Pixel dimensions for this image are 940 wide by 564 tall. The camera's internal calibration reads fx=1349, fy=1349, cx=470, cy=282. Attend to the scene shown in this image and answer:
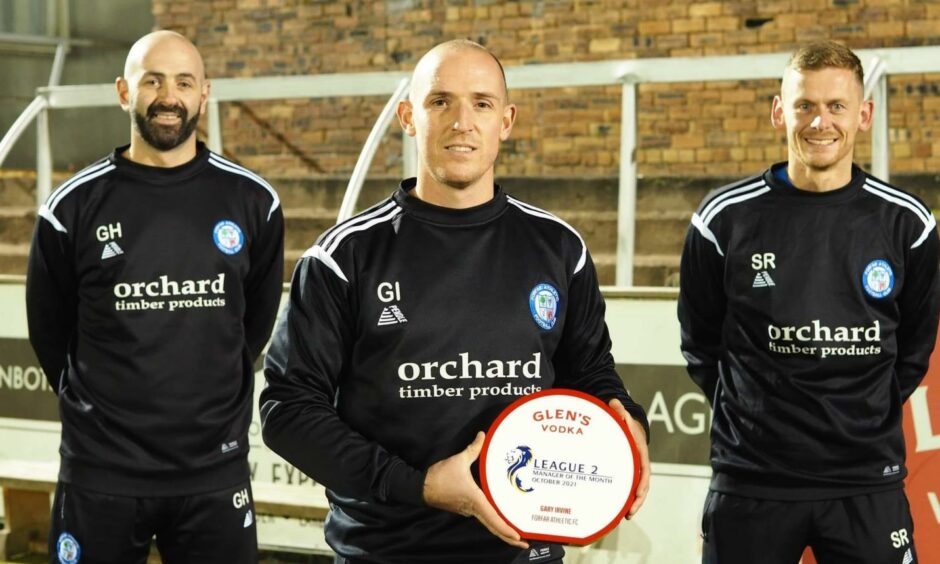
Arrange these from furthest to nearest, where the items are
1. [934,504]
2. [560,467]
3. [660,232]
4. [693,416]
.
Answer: [660,232] → [693,416] → [934,504] → [560,467]

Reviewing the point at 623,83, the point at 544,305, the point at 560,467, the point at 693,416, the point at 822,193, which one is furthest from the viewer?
the point at 623,83

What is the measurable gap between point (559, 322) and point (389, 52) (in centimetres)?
712

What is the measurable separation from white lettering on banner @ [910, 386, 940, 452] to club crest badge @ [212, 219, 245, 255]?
2280 millimetres

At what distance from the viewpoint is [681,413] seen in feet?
16.1

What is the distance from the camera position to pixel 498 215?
2.53 metres

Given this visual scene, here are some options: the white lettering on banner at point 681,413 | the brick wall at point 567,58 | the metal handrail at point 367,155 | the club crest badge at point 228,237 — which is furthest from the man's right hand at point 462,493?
the brick wall at point 567,58

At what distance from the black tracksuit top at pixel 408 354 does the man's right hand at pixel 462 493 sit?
10 centimetres

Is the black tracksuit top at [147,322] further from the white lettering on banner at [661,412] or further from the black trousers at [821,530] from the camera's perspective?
the white lettering on banner at [661,412]

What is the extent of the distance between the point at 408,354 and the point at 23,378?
4145 millimetres

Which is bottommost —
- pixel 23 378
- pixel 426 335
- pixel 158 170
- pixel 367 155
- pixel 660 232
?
pixel 23 378

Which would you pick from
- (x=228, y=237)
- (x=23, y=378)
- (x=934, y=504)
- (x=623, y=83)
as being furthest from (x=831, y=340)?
(x=23, y=378)

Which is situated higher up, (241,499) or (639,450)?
(639,450)

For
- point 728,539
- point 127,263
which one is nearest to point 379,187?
point 127,263

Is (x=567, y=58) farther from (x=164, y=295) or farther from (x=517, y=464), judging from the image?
(x=517, y=464)
